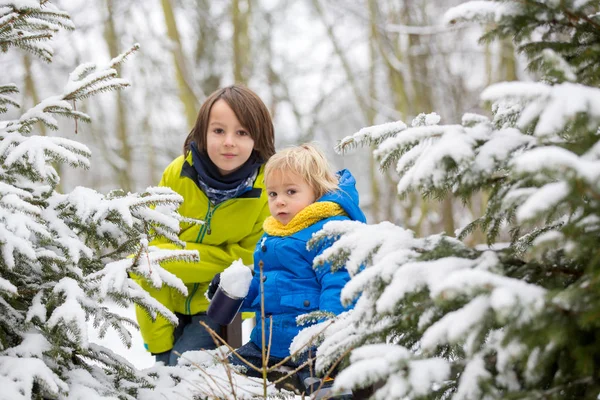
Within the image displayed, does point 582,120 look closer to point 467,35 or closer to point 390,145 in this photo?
point 390,145

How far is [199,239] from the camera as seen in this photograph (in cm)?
334

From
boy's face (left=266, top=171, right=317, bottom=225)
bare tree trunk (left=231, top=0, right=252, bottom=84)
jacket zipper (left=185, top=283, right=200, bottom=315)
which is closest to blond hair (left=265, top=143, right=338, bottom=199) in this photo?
boy's face (left=266, top=171, right=317, bottom=225)

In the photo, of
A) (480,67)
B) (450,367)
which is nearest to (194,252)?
→ (450,367)

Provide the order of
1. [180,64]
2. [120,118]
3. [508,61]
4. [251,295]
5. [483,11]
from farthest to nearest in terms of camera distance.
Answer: [120,118] < [508,61] < [180,64] < [251,295] < [483,11]

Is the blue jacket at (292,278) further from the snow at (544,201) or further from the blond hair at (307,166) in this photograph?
the snow at (544,201)

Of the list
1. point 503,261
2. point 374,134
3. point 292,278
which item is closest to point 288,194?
point 292,278

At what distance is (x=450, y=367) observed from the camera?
1.43 metres

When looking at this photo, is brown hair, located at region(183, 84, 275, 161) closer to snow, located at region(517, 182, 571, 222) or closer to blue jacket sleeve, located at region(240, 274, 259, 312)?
blue jacket sleeve, located at region(240, 274, 259, 312)

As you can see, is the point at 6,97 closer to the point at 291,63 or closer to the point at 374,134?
the point at 374,134

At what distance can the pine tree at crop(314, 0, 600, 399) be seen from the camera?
1.20 metres

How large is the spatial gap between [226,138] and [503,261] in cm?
196

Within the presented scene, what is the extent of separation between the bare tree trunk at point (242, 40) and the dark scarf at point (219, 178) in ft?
18.9

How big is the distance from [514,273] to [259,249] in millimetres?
1480

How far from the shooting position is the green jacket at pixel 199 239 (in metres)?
3.29
